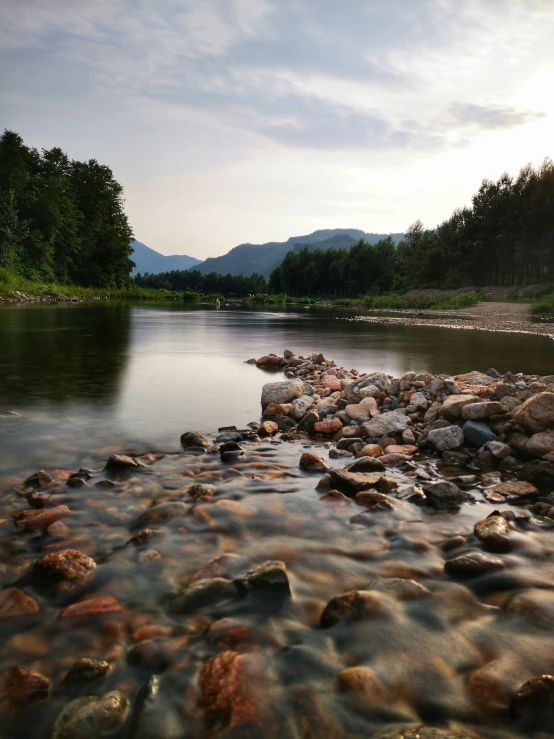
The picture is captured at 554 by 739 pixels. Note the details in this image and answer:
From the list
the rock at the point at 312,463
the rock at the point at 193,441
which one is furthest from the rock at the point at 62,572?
the rock at the point at 193,441

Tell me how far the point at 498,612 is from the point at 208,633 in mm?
1825

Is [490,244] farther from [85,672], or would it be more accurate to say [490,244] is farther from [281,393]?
[85,672]

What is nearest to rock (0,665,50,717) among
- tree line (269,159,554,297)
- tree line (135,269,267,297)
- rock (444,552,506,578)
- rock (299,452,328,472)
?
rock (444,552,506,578)

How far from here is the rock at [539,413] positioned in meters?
6.16

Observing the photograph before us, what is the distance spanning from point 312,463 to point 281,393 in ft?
10.4

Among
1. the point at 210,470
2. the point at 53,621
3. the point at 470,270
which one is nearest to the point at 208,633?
the point at 53,621

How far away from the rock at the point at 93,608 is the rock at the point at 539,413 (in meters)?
5.22

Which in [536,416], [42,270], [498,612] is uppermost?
[42,270]

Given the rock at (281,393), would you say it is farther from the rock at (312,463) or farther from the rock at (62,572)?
the rock at (62,572)

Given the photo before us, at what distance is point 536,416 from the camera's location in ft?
20.5

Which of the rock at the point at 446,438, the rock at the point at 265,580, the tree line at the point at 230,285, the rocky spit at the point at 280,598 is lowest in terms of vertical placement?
the rocky spit at the point at 280,598

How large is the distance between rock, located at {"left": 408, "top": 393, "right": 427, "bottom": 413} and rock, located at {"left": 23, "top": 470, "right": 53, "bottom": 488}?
546cm

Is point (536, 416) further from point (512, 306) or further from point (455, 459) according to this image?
point (512, 306)

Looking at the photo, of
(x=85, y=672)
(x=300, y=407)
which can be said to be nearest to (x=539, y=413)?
(x=300, y=407)
